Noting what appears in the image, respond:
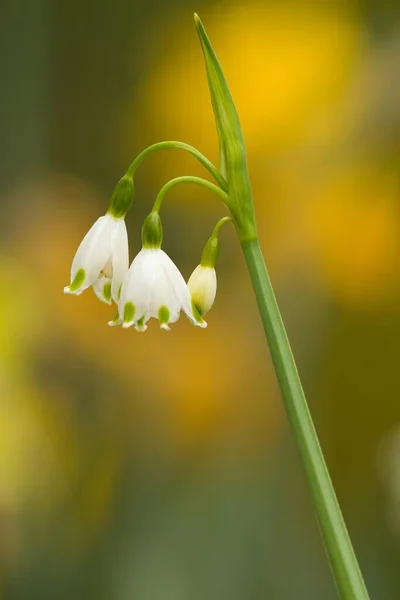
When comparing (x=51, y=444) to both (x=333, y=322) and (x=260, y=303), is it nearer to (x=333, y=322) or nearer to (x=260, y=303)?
(x=333, y=322)

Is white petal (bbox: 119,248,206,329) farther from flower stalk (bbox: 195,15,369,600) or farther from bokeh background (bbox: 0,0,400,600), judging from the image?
bokeh background (bbox: 0,0,400,600)

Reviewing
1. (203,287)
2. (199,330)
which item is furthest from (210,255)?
(199,330)

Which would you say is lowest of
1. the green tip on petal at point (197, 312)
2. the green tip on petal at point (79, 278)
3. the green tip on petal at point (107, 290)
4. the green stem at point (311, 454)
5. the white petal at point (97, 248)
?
the green stem at point (311, 454)

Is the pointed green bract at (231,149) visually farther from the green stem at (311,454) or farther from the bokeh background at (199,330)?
the bokeh background at (199,330)

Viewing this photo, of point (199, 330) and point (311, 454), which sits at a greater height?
point (199, 330)

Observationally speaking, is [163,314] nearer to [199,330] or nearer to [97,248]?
[97,248]

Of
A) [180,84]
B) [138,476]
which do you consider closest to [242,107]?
[180,84]

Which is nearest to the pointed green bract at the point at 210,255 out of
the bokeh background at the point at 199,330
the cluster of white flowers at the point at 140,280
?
the cluster of white flowers at the point at 140,280
